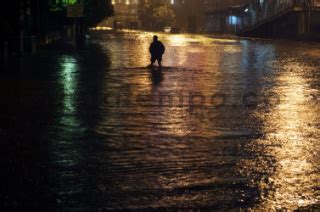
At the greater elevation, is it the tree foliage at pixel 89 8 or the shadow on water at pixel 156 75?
the tree foliage at pixel 89 8

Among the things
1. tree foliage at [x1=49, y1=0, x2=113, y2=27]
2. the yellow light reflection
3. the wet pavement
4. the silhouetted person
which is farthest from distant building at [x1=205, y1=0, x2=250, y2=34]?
the yellow light reflection

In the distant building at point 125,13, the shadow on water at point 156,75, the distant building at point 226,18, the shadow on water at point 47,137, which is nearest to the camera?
the shadow on water at point 47,137

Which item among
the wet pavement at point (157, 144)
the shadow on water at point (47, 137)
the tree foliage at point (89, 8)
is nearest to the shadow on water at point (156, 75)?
the wet pavement at point (157, 144)

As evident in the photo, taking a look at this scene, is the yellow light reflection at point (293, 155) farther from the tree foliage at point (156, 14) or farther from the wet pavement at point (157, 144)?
the tree foliage at point (156, 14)

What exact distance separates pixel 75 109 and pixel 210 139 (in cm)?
442

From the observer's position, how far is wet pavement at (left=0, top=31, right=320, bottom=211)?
7.51 meters

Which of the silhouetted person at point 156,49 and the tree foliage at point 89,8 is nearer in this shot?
the silhouetted person at point 156,49

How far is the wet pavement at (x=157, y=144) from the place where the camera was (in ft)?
24.6

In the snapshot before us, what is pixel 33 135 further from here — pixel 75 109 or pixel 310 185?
pixel 310 185

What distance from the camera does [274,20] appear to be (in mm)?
68875

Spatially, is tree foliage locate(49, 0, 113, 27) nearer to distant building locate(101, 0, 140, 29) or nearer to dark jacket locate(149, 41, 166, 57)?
dark jacket locate(149, 41, 166, 57)

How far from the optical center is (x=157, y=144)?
1073cm

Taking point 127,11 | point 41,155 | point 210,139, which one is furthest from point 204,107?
point 127,11

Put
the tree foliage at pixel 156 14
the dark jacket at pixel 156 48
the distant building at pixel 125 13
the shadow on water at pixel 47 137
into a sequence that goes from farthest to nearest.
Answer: the distant building at pixel 125 13, the tree foliage at pixel 156 14, the dark jacket at pixel 156 48, the shadow on water at pixel 47 137
